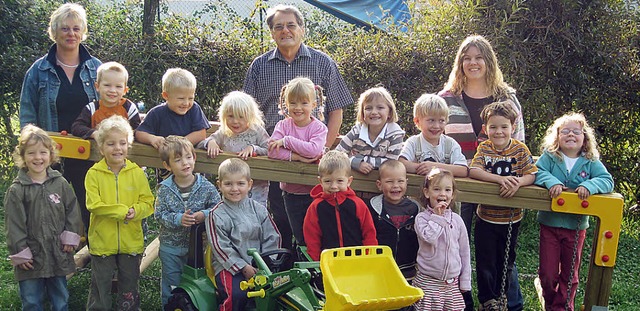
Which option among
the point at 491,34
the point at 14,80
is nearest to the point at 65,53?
the point at 14,80

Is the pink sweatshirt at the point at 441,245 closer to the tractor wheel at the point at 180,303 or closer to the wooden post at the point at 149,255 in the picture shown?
the tractor wheel at the point at 180,303

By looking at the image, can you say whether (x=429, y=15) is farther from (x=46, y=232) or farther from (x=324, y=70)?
(x=46, y=232)

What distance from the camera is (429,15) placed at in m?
6.73

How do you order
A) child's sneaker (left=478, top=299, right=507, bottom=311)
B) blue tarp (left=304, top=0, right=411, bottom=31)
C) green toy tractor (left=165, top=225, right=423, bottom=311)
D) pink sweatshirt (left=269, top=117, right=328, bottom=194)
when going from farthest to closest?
blue tarp (left=304, top=0, right=411, bottom=31) → child's sneaker (left=478, top=299, right=507, bottom=311) → pink sweatshirt (left=269, top=117, right=328, bottom=194) → green toy tractor (left=165, top=225, right=423, bottom=311)

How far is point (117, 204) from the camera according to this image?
4.12 m

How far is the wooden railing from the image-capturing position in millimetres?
3982

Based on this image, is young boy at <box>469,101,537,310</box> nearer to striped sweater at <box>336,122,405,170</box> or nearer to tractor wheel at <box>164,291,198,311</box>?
striped sweater at <box>336,122,405,170</box>

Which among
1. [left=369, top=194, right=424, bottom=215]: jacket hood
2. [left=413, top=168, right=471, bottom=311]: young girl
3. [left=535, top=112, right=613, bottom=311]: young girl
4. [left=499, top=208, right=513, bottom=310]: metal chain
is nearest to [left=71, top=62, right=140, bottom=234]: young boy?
[left=369, top=194, right=424, bottom=215]: jacket hood

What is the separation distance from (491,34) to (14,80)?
4.51m

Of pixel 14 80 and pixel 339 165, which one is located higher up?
pixel 14 80

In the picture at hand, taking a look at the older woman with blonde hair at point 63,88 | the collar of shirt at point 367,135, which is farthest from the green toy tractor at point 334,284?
the older woman with blonde hair at point 63,88

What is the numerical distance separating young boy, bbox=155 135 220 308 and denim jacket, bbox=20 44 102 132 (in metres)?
1.08

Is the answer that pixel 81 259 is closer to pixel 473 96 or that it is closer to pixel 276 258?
pixel 276 258

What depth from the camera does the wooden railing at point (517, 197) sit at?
398 centimetres
